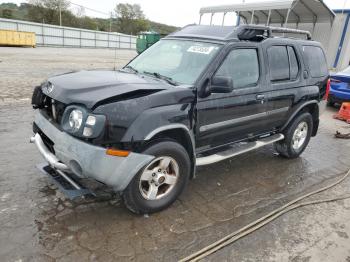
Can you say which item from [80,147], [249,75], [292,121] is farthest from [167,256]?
[292,121]

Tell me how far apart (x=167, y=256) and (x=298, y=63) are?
3.82 meters

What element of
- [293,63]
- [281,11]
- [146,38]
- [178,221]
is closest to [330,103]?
[293,63]

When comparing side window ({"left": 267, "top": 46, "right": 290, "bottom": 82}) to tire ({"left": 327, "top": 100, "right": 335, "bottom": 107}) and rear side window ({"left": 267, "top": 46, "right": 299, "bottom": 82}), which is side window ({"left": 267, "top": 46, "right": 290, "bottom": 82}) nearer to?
rear side window ({"left": 267, "top": 46, "right": 299, "bottom": 82})

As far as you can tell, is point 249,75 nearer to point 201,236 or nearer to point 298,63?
point 298,63

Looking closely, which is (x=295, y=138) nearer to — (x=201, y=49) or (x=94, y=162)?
(x=201, y=49)

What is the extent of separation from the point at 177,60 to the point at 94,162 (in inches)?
74.9

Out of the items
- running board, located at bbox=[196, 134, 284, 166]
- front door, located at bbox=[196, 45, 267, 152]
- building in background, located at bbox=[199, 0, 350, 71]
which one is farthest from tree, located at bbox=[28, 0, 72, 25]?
front door, located at bbox=[196, 45, 267, 152]

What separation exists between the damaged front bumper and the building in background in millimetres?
13908

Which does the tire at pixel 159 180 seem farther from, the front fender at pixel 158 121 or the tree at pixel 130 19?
the tree at pixel 130 19

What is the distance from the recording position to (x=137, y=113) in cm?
303

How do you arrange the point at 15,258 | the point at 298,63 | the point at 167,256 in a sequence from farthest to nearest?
the point at 298,63, the point at 167,256, the point at 15,258

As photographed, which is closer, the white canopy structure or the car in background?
the car in background

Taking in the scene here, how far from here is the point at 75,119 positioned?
303 cm

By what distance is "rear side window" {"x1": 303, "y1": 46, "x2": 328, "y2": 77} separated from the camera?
213 inches
